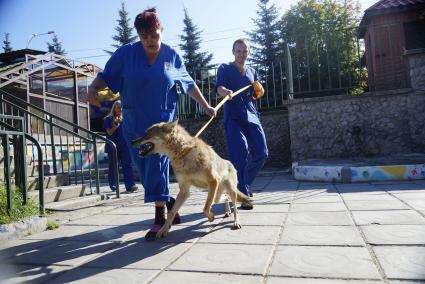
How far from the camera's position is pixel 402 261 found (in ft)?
7.85

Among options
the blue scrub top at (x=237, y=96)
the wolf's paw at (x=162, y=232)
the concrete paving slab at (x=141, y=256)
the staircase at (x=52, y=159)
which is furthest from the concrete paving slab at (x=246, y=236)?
the staircase at (x=52, y=159)

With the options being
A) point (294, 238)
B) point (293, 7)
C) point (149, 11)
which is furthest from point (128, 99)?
point (293, 7)

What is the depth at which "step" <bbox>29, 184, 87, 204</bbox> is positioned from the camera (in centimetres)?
585

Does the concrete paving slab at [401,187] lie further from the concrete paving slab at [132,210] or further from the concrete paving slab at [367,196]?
the concrete paving slab at [132,210]

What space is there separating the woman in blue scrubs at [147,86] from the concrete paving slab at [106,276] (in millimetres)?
1086


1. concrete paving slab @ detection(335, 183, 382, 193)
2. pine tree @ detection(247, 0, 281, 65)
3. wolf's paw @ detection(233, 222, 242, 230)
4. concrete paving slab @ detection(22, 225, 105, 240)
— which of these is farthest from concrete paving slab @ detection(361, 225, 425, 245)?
pine tree @ detection(247, 0, 281, 65)

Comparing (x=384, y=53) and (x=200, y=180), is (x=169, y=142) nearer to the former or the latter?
(x=200, y=180)

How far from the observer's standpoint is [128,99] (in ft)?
12.5

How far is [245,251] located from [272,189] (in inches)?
159

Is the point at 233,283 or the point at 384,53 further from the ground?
the point at 384,53

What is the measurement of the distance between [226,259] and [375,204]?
9.11 feet

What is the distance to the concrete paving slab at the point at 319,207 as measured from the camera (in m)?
4.40

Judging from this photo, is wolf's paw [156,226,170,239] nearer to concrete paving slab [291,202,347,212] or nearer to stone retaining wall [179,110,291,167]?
concrete paving slab [291,202,347,212]

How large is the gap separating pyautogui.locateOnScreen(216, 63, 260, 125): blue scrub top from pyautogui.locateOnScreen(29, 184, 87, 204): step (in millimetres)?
3354
